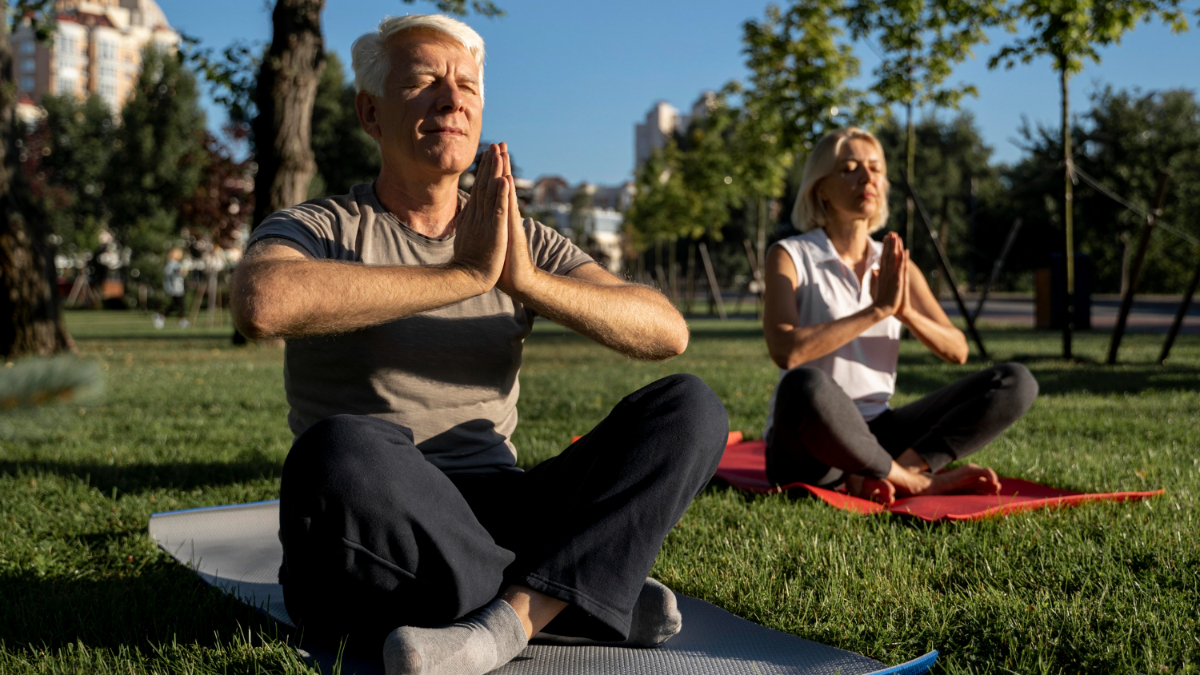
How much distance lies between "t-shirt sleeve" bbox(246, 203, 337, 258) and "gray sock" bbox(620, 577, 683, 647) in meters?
1.16

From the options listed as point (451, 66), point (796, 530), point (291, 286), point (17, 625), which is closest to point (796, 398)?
point (796, 530)

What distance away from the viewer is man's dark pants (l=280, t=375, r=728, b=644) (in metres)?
2.10

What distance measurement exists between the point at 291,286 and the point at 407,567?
0.66 m

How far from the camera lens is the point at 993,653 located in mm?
2404

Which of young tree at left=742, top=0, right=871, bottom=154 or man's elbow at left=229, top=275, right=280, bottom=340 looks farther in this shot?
young tree at left=742, top=0, right=871, bottom=154

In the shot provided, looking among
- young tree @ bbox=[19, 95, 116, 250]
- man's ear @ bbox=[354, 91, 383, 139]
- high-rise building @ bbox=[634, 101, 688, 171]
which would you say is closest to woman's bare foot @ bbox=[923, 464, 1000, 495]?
man's ear @ bbox=[354, 91, 383, 139]

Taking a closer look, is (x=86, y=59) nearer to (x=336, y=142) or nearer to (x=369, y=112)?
(x=336, y=142)

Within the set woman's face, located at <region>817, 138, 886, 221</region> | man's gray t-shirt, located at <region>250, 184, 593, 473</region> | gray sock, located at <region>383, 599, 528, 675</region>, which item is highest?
woman's face, located at <region>817, 138, 886, 221</region>

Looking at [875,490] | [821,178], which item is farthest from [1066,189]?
[875,490]

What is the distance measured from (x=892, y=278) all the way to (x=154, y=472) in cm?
371

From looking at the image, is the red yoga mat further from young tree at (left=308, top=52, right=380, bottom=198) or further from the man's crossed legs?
young tree at (left=308, top=52, right=380, bottom=198)

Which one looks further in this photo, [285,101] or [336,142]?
[336,142]

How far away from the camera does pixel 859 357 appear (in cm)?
424

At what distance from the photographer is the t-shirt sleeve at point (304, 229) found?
241 centimetres
